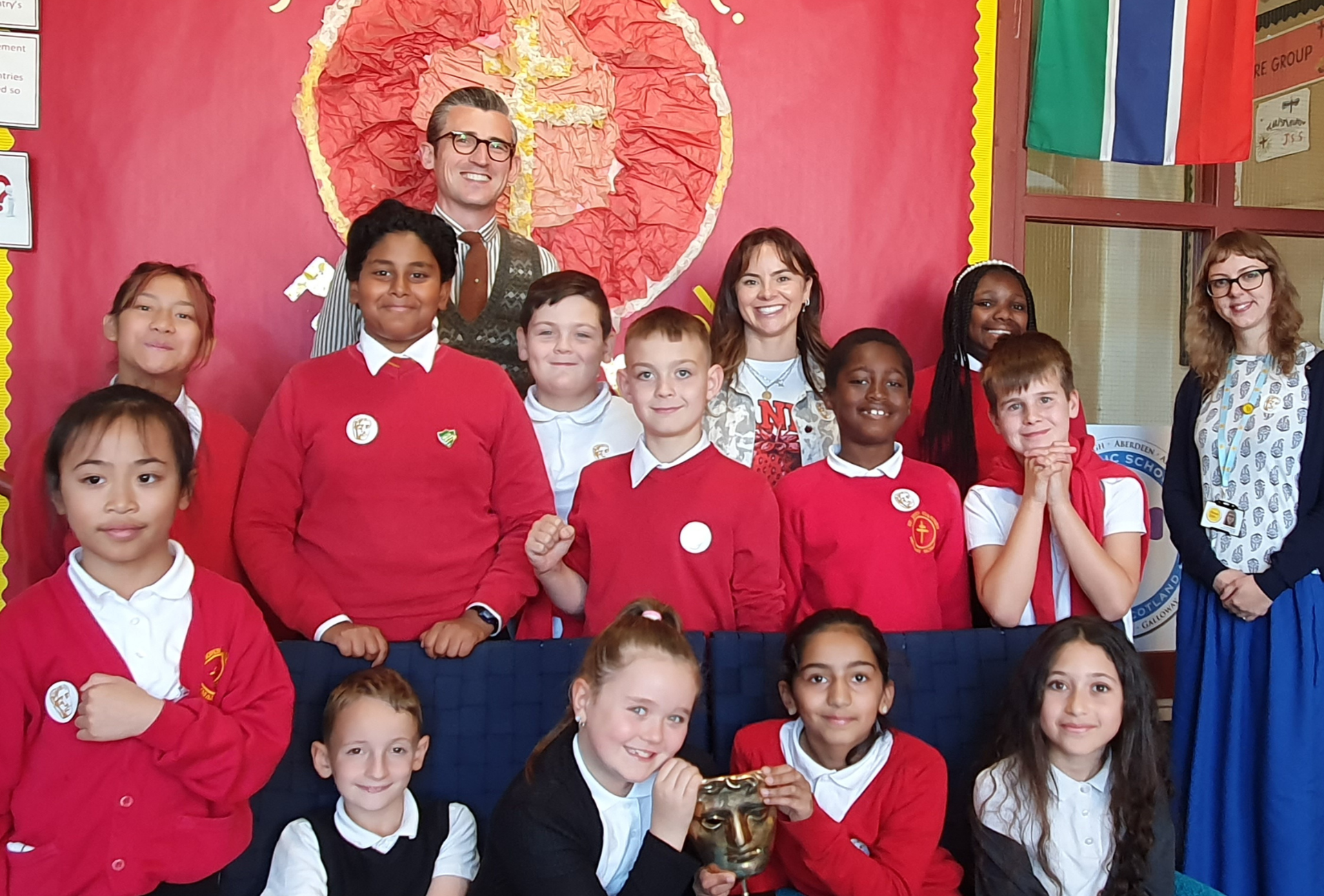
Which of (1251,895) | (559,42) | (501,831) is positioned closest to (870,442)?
(501,831)

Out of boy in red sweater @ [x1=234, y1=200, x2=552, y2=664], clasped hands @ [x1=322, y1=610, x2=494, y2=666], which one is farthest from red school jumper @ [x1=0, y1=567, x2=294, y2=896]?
boy in red sweater @ [x1=234, y1=200, x2=552, y2=664]

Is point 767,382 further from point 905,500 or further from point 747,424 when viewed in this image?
point 905,500

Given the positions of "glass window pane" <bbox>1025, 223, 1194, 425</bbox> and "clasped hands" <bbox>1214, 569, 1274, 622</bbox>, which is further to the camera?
"glass window pane" <bbox>1025, 223, 1194, 425</bbox>

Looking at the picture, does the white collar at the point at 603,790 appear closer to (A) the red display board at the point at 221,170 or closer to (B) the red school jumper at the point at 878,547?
(B) the red school jumper at the point at 878,547

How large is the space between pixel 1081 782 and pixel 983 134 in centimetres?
244

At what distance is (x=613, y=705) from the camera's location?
167 centimetres

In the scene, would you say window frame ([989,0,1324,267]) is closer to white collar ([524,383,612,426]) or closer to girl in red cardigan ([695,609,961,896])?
white collar ([524,383,612,426])

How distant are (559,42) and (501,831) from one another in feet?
7.99

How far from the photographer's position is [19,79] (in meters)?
2.99

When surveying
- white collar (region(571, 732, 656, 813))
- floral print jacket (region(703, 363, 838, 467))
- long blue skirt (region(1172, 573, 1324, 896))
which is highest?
floral print jacket (region(703, 363, 838, 467))

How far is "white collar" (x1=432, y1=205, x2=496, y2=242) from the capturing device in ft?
9.34

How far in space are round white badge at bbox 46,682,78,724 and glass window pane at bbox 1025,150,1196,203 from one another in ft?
10.6

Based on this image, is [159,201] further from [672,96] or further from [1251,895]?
[1251,895]

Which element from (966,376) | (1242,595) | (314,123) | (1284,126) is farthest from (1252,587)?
(314,123)
